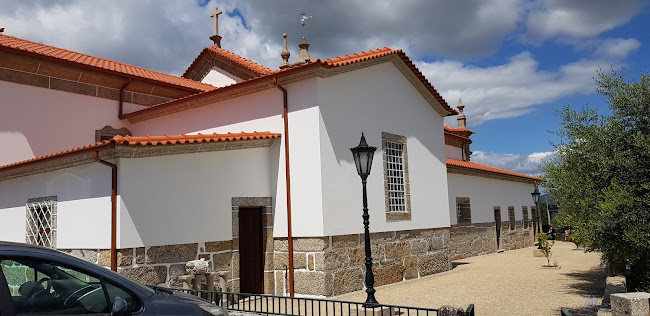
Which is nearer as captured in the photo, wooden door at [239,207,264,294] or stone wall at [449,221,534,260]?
wooden door at [239,207,264,294]

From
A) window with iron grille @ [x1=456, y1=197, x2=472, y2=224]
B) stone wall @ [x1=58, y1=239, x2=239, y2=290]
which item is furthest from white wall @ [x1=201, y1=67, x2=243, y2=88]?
window with iron grille @ [x1=456, y1=197, x2=472, y2=224]

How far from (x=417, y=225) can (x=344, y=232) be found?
2988 mm

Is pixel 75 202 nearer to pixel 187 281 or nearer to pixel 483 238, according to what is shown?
pixel 187 281

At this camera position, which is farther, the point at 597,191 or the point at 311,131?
the point at 311,131

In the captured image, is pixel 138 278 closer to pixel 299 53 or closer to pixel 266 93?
pixel 266 93

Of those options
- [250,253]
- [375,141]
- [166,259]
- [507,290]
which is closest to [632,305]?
[507,290]

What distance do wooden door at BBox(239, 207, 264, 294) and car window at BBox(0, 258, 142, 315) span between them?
6.81 metres

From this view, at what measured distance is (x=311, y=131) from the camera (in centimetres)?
972

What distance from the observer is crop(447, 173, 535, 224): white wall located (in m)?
17.2

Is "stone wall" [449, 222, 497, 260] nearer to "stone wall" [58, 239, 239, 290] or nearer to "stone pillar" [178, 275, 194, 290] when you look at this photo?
"stone wall" [58, 239, 239, 290]

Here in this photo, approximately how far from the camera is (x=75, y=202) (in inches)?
348

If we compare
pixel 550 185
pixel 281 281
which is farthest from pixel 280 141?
pixel 550 185

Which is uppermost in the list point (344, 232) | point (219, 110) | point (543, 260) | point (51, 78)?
point (51, 78)

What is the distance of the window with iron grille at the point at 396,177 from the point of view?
37.6 feet
